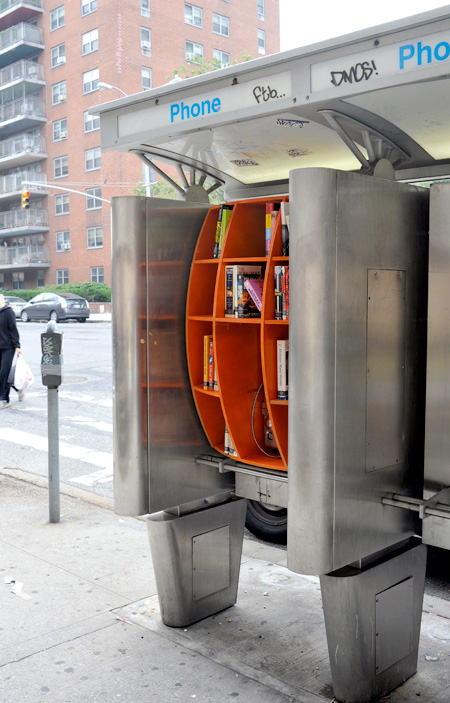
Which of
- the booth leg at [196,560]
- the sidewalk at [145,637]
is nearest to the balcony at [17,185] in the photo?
the sidewalk at [145,637]

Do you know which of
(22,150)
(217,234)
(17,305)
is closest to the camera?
(217,234)

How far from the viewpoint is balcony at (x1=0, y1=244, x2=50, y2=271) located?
4697 cm

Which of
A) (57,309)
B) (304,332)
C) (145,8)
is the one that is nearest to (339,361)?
(304,332)

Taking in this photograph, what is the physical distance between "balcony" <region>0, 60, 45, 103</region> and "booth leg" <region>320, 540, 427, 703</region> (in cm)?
4714

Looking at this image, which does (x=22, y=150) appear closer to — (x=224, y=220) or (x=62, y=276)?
(x=62, y=276)

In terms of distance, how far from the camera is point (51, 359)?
5848 mm

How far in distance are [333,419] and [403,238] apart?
3.04 ft

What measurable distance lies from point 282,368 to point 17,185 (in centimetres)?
4641

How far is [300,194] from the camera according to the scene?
3.03 meters

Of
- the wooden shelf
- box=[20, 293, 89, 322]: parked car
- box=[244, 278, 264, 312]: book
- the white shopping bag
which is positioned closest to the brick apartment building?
box=[20, 293, 89, 322]: parked car

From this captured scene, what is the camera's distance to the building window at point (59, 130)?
4453cm

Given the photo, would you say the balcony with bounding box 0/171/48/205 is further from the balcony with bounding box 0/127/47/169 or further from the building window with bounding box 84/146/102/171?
the building window with bounding box 84/146/102/171

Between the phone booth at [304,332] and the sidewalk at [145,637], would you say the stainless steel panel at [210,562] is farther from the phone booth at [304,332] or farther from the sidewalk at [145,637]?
the sidewalk at [145,637]

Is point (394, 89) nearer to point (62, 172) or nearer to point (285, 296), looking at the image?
point (285, 296)
